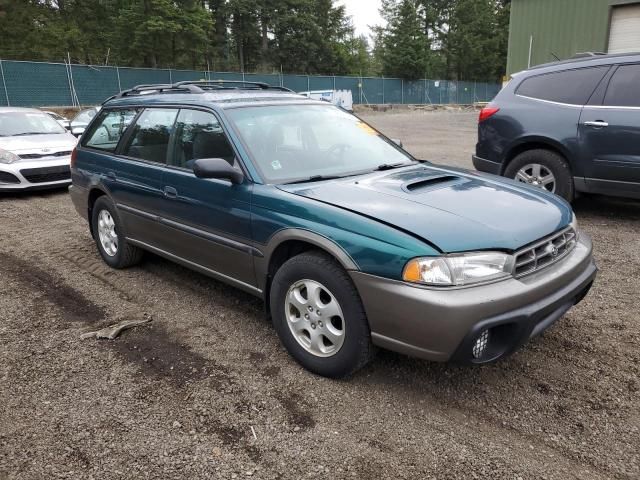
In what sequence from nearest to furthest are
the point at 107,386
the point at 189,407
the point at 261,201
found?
1. the point at 189,407
2. the point at 107,386
3. the point at 261,201

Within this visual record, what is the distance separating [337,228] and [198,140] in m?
1.57

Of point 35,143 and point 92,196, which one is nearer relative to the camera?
point 92,196

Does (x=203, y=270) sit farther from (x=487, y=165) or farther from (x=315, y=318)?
(x=487, y=165)

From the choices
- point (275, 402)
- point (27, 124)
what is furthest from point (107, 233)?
point (27, 124)

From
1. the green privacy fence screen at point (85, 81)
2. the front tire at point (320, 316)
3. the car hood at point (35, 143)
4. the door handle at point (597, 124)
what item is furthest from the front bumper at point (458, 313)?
the green privacy fence screen at point (85, 81)

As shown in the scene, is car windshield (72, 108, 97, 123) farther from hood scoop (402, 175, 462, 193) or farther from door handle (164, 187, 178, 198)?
hood scoop (402, 175, 462, 193)

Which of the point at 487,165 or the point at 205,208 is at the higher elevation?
the point at 205,208

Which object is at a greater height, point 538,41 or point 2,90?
point 538,41

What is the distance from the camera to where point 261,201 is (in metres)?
3.28

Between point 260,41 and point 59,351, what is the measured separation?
5560 cm

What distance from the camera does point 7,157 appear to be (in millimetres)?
8516

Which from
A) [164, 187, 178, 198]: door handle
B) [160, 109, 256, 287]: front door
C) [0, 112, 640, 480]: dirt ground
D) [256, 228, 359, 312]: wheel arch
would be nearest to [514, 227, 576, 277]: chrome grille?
[0, 112, 640, 480]: dirt ground

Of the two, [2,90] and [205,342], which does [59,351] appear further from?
[2,90]

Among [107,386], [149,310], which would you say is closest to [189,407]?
[107,386]
